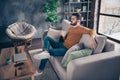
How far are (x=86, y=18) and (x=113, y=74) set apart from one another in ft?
12.4

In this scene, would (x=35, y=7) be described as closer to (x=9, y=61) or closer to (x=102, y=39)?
(x=9, y=61)

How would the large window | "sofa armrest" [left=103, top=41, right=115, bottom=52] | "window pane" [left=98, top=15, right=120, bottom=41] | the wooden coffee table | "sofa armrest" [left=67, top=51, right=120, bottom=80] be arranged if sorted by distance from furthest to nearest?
1. "window pane" [left=98, top=15, right=120, bottom=41]
2. the large window
3. "sofa armrest" [left=103, top=41, right=115, bottom=52]
4. the wooden coffee table
5. "sofa armrest" [left=67, top=51, right=120, bottom=80]

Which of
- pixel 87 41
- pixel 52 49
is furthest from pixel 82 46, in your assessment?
pixel 52 49

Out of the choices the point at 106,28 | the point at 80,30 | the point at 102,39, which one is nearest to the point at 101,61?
the point at 102,39

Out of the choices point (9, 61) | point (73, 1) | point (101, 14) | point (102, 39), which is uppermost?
point (73, 1)

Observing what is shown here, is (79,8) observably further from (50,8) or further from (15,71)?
(15,71)

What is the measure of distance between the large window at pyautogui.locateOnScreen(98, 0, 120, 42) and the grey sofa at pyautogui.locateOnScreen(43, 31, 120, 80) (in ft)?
11.2

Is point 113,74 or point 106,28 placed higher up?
point 106,28

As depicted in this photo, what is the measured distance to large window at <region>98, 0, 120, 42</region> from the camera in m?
5.23

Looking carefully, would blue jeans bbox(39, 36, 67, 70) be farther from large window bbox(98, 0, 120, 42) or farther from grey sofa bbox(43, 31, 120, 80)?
large window bbox(98, 0, 120, 42)

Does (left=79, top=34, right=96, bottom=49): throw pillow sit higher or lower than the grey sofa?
higher

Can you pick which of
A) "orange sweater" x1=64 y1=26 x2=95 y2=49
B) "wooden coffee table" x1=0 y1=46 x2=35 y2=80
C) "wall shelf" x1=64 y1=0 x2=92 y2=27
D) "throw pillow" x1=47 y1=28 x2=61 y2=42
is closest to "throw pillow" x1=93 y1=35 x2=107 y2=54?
"orange sweater" x1=64 y1=26 x2=95 y2=49

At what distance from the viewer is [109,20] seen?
18.9 feet

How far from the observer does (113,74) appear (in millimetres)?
1993
